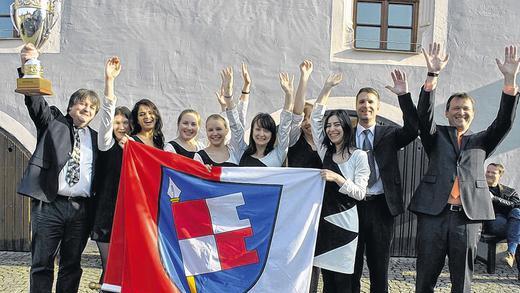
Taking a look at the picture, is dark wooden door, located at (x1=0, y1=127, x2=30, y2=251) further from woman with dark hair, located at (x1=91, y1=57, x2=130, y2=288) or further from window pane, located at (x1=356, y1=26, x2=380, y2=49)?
window pane, located at (x1=356, y1=26, x2=380, y2=49)

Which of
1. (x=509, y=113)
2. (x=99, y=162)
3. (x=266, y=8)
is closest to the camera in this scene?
(x=509, y=113)

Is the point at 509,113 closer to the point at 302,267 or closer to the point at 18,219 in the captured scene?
the point at 302,267

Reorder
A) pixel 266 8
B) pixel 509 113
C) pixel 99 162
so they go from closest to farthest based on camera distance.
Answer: pixel 509 113, pixel 99 162, pixel 266 8

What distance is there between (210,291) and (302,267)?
28.0 inches

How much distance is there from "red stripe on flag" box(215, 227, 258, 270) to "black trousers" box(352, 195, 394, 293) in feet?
2.86

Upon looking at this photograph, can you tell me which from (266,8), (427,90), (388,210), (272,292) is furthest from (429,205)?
(266,8)

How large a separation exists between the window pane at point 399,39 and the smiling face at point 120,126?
15.5 feet

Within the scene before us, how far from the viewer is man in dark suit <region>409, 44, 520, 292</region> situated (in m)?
3.83

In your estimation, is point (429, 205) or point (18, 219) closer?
point (429, 205)

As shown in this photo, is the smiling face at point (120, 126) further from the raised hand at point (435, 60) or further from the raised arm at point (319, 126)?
the raised hand at point (435, 60)

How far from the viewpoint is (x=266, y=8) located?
761 centimetres

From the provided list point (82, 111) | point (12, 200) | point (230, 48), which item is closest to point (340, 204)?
Answer: point (82, 111)

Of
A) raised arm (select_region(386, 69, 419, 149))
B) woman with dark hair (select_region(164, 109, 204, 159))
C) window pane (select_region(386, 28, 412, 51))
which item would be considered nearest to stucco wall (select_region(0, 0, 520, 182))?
window pane (select_region(386, 28, 412, 51))

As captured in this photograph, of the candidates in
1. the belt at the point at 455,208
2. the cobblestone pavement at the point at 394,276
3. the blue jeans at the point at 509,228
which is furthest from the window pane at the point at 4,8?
the blue jeans at the point at 509,228
